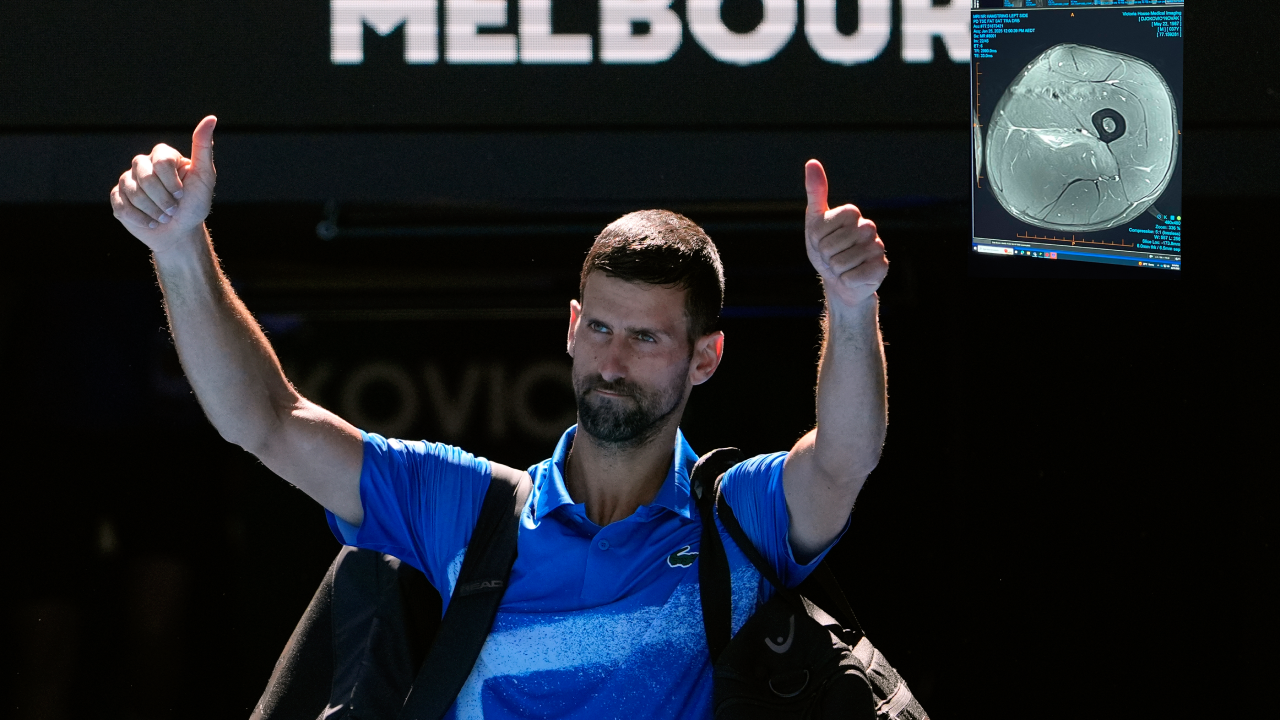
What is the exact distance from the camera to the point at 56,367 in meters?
3.50

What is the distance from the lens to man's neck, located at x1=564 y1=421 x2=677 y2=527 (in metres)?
2.47

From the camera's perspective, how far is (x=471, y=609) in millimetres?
2293

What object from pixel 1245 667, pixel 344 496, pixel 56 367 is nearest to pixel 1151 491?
pixel 1245 667

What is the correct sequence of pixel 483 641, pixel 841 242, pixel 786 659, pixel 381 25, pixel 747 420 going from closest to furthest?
pixel 841 242
pixel 786 659
pixel 483 641
pixel 381 25
pixel 747 420

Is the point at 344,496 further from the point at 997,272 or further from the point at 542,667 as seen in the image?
the point at 997,272

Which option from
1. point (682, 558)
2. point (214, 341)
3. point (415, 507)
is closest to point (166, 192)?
point (214, 341)

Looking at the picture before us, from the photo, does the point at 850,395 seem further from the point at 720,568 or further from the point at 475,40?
the point at 475,40

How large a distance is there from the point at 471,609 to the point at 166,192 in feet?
2.79

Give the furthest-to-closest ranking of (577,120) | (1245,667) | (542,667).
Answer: (1245,667) < (577,120) < (542,667)

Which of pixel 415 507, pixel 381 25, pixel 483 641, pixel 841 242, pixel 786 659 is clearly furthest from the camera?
pixel 381 25

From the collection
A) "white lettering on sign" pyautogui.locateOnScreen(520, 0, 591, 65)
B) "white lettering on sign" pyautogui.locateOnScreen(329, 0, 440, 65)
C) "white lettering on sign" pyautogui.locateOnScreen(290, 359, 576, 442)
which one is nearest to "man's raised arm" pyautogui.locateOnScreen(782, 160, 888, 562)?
"white lettering on sign" pyautogui.locateOnScreen(520, 0, 591, 65)

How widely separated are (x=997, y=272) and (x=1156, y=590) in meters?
0.95

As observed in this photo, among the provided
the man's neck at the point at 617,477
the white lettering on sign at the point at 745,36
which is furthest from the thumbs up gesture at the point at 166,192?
the white lettering on sign at the point at 745,36

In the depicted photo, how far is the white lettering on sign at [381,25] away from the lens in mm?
3016
